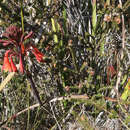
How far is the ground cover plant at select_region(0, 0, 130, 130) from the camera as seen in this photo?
1.35 metres

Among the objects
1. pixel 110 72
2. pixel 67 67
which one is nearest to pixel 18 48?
pixel 67 67

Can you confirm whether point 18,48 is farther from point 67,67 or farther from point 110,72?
point 110,72

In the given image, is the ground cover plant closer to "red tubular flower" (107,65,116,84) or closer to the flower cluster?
"red tubular flower" (107,65,116,84)

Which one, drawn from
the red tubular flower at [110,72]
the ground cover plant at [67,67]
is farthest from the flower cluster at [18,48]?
the red tubular flower at [110,72]

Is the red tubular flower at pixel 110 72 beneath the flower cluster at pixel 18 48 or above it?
beneath

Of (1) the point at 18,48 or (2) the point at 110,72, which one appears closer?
(1) the point at 18,48

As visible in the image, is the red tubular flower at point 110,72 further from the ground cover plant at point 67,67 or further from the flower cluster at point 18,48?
the flower cluster at point 18,48

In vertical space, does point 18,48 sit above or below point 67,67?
above

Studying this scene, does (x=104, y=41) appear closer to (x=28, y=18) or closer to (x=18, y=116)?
(x=28, y=18)

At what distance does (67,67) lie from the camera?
1466 millimetres

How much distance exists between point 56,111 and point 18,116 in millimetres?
256

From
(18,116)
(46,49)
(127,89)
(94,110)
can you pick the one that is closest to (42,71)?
(46,49)

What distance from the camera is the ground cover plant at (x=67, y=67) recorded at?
135 centimetres

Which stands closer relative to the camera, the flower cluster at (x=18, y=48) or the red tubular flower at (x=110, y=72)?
the flower cluster at (x=18, y=48)
